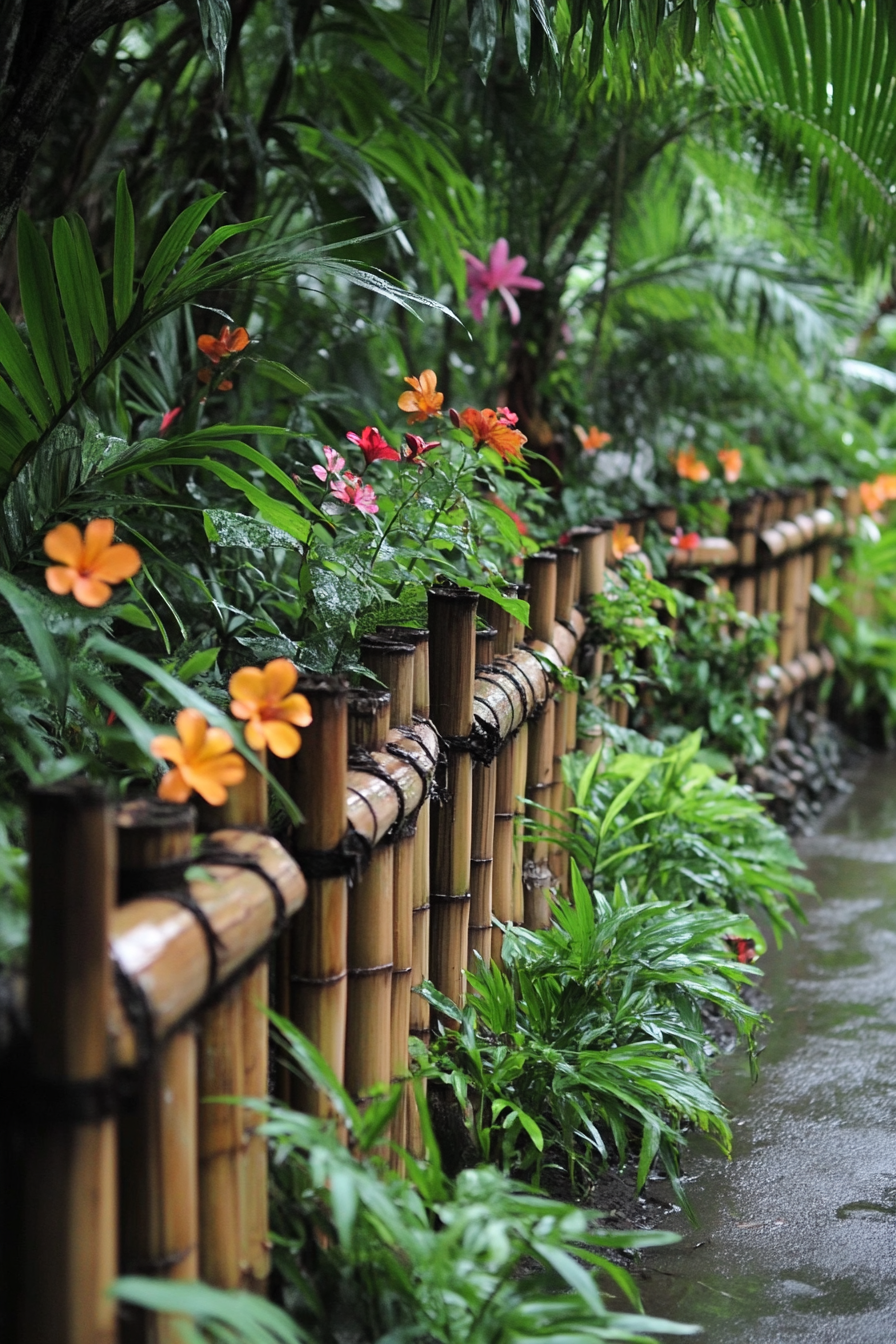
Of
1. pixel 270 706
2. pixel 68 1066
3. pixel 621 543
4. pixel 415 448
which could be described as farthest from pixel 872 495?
pixel 68 1066

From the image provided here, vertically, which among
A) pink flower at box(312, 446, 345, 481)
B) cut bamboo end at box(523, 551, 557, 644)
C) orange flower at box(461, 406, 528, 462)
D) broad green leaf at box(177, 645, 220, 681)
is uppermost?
orange flower at box(461, 406, 528, 462)

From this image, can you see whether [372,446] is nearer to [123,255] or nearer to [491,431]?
[491,431]

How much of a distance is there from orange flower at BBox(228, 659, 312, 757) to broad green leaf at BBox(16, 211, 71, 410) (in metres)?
0.66

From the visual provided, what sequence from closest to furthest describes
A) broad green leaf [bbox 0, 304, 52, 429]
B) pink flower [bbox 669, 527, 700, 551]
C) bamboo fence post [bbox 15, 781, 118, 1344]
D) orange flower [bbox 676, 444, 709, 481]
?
bamboo fence post [bbox 15, 781, 118, 1344], broad green leaf [bbox 0, 304, 52, 429], pink flower [bbox 669, 527, 700, 551], orange flower [bbox 676, 444, 709, 481]

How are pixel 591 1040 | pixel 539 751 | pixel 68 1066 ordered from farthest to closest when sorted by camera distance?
1. pixel 539 751
2. pixel 591 1040
3. pixel 68 1066

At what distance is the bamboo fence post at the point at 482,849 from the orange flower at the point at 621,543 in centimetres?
99

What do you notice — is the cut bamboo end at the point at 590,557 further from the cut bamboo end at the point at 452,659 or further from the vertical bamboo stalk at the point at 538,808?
the cut bamboo end at the point at 452,659

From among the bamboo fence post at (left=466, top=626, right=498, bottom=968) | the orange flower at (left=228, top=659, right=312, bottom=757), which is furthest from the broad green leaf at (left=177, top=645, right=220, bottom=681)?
the bamboo fence post at (left=466, top=626, right=498, bottom=968)

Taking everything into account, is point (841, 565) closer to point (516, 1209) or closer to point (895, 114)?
point (895, 114)

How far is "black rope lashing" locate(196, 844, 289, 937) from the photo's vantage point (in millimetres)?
1203

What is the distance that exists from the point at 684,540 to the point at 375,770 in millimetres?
2073

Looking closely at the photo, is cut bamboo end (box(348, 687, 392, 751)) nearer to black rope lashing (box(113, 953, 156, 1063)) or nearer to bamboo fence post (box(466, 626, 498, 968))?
bamboo fence post (box(466, 626, 498, 968))

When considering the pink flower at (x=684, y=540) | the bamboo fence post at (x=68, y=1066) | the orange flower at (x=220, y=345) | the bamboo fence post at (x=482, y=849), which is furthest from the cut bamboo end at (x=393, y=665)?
the pink flower at (x=684, y=540)

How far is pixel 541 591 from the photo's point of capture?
234 centimetres
